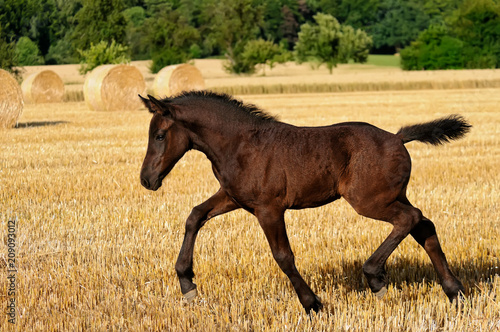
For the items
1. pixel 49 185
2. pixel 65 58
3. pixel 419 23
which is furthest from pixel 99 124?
pixel 419 23

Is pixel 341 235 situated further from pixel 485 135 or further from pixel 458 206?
pixel 485 135

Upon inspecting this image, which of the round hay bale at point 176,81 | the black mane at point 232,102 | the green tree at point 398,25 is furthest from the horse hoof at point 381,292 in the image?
the green tree at point 398,25

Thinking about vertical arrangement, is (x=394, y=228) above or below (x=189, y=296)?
above

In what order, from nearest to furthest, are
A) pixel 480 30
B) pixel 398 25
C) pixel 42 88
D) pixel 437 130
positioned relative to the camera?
1. pixel 437 130
2. pixel 42 88
3. pixel 480 30
4. pixel 398 25

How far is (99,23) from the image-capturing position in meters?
68.4

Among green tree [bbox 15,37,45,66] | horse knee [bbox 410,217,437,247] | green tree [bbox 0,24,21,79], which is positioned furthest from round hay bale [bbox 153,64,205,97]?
green tree [bbox 15,37,45,66]

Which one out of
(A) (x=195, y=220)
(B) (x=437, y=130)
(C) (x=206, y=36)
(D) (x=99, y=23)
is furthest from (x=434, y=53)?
(A) (x=195, y=220)

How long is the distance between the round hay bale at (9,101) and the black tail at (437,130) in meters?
16.7

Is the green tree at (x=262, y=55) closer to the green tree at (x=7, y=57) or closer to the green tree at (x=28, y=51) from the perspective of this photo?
the green tree at (x=28, y=51)

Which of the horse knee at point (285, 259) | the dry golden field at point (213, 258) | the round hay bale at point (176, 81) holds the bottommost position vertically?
the round hay bale at point (176, 81)

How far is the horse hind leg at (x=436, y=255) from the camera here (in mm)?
5277

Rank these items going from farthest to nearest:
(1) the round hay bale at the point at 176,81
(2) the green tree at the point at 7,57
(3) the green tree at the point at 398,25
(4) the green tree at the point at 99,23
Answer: (3) the green tree at the point at 398,25 < (4) the green tree at the point at 99,23 < (2) the green tree at the point at 7,57 < (1) the round hay bale at the point at 176,81

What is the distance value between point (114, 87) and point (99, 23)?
42.8 metres

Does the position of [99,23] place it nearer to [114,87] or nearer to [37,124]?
[114,87]
